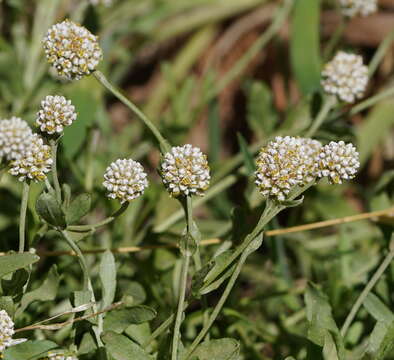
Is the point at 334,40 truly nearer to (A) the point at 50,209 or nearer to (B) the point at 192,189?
(B) the point at 192,189

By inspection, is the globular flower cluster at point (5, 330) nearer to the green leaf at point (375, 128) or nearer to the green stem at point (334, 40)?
the green stem at point (334, 40)

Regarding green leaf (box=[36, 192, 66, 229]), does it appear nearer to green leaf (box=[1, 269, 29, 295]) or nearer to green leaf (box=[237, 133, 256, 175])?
green leaf (box=[1, 269, 29, 295])

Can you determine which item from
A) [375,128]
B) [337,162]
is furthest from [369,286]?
[375,128]

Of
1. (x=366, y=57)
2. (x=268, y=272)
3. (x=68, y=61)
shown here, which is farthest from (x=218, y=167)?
(x=366, y=57)

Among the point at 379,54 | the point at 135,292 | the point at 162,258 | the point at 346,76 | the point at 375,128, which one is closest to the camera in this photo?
the point at 135,292

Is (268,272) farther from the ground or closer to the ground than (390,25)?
closer to the ground

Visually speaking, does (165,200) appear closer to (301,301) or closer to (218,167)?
(218,167)
